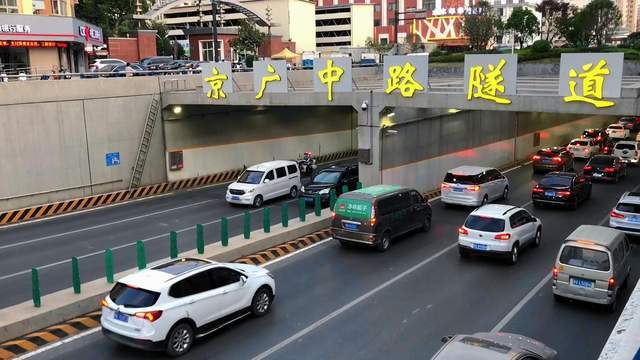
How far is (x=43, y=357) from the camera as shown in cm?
1089

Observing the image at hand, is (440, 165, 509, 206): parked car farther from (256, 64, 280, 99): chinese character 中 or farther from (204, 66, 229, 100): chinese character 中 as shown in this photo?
(204, 66, 229, 100): chinese character 中

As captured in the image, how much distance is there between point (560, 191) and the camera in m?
23.0

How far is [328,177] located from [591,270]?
553 inches

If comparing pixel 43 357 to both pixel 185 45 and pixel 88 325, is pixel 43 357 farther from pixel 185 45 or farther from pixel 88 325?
pixel 185 45

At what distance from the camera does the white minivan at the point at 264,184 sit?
2434 centimetres

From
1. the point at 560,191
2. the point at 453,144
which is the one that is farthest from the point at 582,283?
the point at 453,144

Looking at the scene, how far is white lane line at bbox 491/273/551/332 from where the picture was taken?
12.0 meters

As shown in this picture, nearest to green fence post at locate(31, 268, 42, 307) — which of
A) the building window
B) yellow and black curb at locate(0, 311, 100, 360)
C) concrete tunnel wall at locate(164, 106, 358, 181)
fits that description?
yellow and black curb at locate(0, 311, 100, 360)

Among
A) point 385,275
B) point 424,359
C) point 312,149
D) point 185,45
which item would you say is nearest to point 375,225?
point 385,275

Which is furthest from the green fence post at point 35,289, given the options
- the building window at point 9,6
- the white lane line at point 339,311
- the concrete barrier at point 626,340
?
the building window at point 9,6

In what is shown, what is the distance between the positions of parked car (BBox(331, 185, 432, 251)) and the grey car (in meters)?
8.45

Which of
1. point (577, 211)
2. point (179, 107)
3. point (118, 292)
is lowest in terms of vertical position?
point (577, 211)

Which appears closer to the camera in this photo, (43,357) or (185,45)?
(43,357)

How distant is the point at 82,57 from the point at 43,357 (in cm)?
3981
